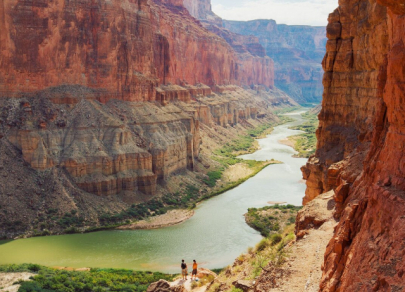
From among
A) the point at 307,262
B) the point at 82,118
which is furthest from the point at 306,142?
the point at 307,262

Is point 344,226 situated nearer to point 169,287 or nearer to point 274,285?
point 274,285

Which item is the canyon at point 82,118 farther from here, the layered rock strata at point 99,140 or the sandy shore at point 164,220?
the sandy shore at point 164,220

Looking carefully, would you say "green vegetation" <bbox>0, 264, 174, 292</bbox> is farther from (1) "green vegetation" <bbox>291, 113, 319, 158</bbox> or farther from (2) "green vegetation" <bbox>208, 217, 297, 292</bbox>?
(1) "green vegetation" <bbox>291, 113, 319, 158</bbox>

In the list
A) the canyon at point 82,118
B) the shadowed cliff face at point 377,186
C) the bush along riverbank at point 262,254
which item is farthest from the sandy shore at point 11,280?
the shadowed cliff face at point 377,186

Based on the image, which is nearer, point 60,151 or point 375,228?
point 375,228

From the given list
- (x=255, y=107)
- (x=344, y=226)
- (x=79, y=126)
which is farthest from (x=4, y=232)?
(x=255, y=107)

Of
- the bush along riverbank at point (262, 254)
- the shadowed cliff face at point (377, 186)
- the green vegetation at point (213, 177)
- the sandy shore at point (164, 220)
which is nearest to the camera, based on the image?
the shadowed cliff face at point (377, 186)

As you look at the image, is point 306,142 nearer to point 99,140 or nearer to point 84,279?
point 99,140
